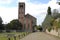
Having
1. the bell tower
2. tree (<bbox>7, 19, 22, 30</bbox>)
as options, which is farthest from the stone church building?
tree (<bbox>7, 19, 22, 30</bbox>)

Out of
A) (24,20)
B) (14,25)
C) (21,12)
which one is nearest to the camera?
(14,25)

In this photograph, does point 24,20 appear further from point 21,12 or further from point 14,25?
point 14,25

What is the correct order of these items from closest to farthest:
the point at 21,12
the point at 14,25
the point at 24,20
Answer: the point at 14,25
the point at 21,12
the point at 24,20

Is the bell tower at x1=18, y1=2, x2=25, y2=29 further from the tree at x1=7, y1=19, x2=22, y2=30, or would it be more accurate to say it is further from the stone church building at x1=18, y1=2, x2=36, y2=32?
the tree at x1=7, y1=19, x2=22, y2=30

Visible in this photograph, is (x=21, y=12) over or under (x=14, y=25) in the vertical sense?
over

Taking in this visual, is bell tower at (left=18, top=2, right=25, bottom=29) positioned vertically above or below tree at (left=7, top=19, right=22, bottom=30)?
above

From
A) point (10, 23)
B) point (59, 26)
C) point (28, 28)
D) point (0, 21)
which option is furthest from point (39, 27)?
point (59, 26)

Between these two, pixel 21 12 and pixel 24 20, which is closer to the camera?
pixel 21 12

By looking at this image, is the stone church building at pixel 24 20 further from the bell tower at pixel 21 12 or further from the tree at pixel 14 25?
the tree at pixel 14 25

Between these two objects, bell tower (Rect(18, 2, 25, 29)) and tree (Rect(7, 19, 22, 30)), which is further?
bell tower (Rect(18, 2, 25, 29))

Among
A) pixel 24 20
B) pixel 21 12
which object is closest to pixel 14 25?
pixel 21 12

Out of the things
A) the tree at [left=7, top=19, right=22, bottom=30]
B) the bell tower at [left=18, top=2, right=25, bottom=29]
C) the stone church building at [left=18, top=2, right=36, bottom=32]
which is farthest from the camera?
the stone church building at [left=18, top=2, right=36, bottom=32]

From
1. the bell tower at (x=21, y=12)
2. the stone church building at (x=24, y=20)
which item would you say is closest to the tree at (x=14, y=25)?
the bell tower at (x=21, y=12)

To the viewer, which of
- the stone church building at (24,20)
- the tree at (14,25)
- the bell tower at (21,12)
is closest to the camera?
the tree at (14,25)
